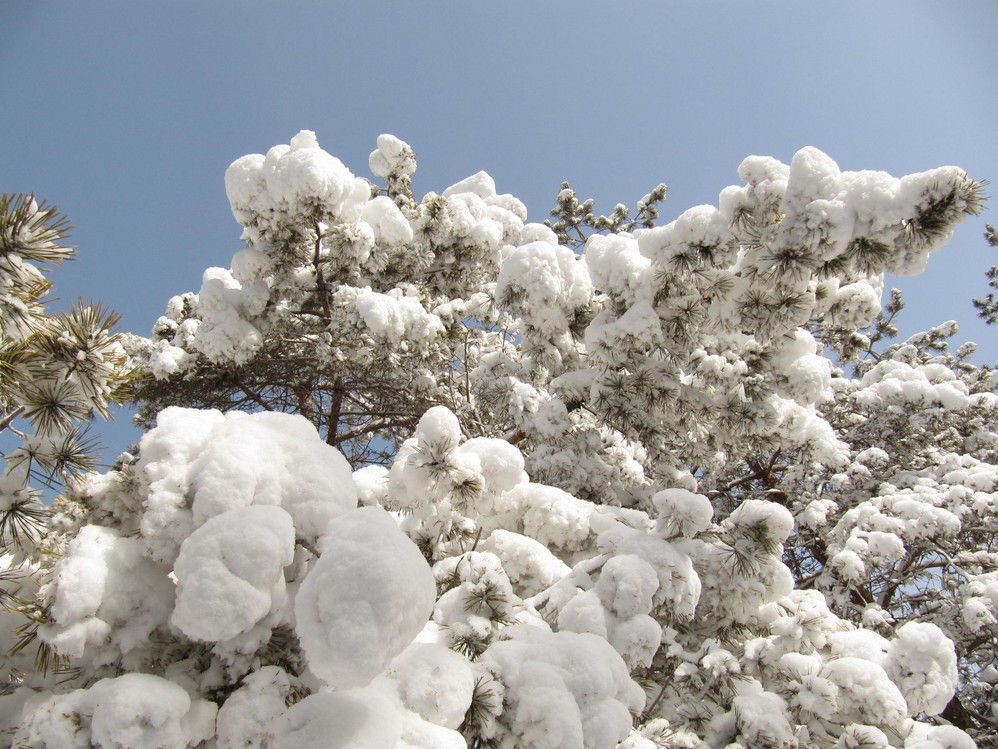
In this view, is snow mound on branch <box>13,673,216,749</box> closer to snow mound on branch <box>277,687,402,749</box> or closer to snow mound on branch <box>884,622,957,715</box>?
snow mound on branch <box>277,687,402,749</box>

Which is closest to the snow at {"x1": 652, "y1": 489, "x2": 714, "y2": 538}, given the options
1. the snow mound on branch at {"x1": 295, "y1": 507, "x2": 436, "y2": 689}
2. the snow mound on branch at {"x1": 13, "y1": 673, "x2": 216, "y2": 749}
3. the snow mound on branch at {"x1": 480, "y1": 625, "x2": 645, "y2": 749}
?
the snow mound on branch at {"x1": 480, "y1": 625, "x2": 645, "y2": 749}

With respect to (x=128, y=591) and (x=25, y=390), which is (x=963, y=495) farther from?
(x=25, y=390)

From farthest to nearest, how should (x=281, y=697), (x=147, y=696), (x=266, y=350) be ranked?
(x=266, y=350) < (x=281, y=697) < (x=147, y=696)

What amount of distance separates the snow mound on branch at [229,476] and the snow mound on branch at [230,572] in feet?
0.71

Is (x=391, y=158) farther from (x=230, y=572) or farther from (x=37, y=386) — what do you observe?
(x=230, y=572)

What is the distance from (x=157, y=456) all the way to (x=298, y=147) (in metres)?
4.39

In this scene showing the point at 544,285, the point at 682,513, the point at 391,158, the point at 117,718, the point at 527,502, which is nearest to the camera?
the point at 117,718

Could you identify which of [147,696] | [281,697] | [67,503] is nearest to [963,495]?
[281,697]

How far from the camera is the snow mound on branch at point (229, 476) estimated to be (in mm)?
2564

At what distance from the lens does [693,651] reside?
13.1 feet

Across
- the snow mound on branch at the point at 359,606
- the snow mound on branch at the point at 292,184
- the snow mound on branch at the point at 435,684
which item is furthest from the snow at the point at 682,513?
the snow mound on branch at the point at 292,184

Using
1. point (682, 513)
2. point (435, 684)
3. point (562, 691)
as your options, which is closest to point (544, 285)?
point (682, 513)

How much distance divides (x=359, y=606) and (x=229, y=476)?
967 millimetres

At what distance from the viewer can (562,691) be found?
2.59 meters
